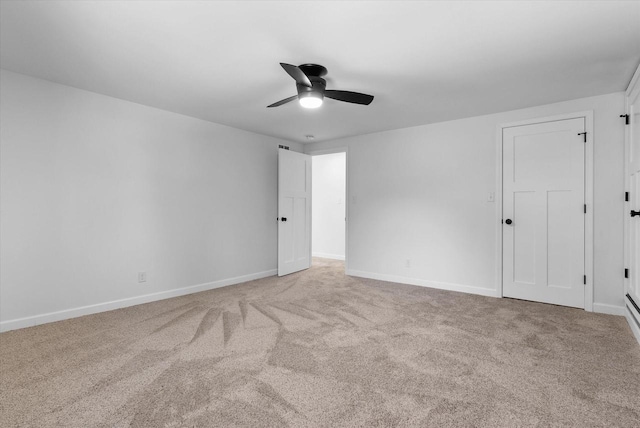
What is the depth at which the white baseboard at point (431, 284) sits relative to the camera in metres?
3.97

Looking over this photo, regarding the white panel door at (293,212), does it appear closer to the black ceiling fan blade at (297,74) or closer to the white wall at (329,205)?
the white wall at (329,205)

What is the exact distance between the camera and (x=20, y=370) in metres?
2.08

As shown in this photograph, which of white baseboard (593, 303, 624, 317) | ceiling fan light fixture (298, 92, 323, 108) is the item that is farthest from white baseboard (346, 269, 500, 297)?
ceiling fan light fixture (298, 92, 323, 108)

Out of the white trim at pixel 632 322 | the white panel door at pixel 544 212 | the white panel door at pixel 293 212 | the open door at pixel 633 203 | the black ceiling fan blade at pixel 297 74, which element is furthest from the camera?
the white panel door at pixel 293 212

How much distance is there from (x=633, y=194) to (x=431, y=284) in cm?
238

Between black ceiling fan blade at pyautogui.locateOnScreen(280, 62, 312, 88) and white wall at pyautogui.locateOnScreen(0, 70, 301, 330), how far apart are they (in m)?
2.23

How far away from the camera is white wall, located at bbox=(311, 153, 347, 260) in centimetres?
680

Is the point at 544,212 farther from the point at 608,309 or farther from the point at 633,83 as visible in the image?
the point at 633,83

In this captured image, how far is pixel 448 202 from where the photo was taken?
427 cm

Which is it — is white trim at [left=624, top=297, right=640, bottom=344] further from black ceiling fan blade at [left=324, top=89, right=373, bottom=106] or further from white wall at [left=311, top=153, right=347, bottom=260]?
white wall at [left=311, top=153, right=347, bottom=260]

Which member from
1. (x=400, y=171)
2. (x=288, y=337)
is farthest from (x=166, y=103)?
(x=400, y=171)

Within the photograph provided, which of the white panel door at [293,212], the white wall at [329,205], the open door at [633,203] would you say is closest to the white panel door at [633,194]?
the open door at [633,203]

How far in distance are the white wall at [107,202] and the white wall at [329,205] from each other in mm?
2524

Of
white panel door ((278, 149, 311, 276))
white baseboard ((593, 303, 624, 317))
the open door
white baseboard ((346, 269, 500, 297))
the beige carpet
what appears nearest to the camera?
the beige carpet
